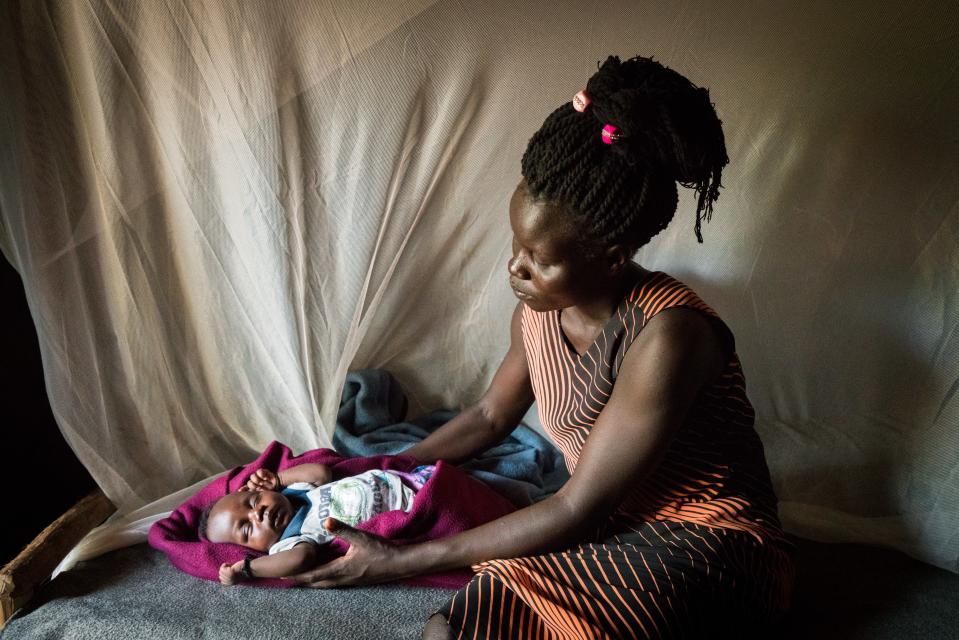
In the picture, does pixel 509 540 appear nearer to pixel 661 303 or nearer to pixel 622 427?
pixel 622 427

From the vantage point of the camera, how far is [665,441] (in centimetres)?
107

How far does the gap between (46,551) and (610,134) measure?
3.97ft

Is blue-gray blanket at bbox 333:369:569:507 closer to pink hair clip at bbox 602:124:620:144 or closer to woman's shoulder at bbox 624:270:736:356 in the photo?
woman's shoulder at bbox 624:270:736:356

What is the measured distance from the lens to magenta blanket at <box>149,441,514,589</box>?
1299 mm

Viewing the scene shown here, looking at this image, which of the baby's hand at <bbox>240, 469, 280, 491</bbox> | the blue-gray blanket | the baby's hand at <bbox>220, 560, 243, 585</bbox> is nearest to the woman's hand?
the baby's hand at <bbox>220, 560, 243, 585</bbox>

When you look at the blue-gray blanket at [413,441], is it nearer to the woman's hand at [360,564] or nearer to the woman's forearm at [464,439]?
the woman's forearm at [464,439]

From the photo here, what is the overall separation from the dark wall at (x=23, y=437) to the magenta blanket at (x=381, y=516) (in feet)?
0.95

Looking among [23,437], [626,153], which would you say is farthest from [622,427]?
[23,437]

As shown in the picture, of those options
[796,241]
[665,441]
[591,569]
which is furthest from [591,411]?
[796,241]

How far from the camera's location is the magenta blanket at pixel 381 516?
4.26 feet

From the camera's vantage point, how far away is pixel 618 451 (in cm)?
107

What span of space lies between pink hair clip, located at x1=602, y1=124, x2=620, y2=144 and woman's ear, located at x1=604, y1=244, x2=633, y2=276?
0.49 ft

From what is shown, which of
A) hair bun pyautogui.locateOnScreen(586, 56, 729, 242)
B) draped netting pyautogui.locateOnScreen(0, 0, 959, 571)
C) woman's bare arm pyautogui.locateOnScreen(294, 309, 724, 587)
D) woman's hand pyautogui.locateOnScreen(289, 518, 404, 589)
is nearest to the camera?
hair bun pyautogui.locateOnScreen(586, 56, 729, 242)

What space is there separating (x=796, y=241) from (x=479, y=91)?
0.74 meters
